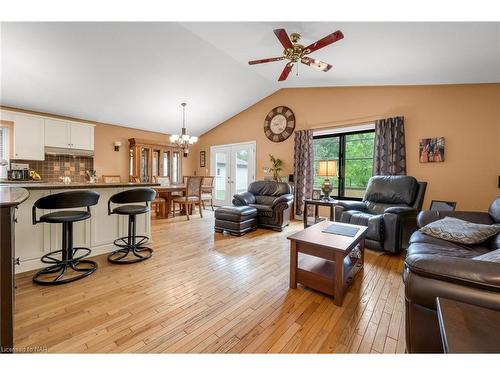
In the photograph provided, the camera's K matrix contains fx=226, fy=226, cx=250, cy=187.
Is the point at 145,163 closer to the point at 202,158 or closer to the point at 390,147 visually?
the point at 202,158

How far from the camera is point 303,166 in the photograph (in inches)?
206

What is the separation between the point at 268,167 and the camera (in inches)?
235

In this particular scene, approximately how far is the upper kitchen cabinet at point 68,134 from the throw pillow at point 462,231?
21.4ft

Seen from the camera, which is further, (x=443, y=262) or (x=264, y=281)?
(x=264, y=281)

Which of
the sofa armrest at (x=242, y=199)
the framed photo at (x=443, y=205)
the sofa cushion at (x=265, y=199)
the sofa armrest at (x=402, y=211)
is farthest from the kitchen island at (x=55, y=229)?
the framed photo at (x=443, y=205)

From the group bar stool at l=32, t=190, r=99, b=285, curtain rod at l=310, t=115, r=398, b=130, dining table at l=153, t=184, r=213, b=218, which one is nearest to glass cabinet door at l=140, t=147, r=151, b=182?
dining table at l=153, t=184, r=213, b=218

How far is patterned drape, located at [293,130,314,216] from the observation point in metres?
5.18

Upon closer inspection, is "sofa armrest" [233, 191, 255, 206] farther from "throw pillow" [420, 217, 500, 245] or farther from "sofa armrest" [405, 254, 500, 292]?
"sofa armrest" [405, 254, 500, 292]

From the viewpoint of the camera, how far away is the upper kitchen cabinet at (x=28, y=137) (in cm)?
441

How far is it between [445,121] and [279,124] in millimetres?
3238

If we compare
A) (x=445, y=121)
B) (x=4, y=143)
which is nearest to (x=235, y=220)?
(x=445, y=121)

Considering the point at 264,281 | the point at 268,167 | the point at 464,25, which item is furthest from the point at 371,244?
the point at 268,167
